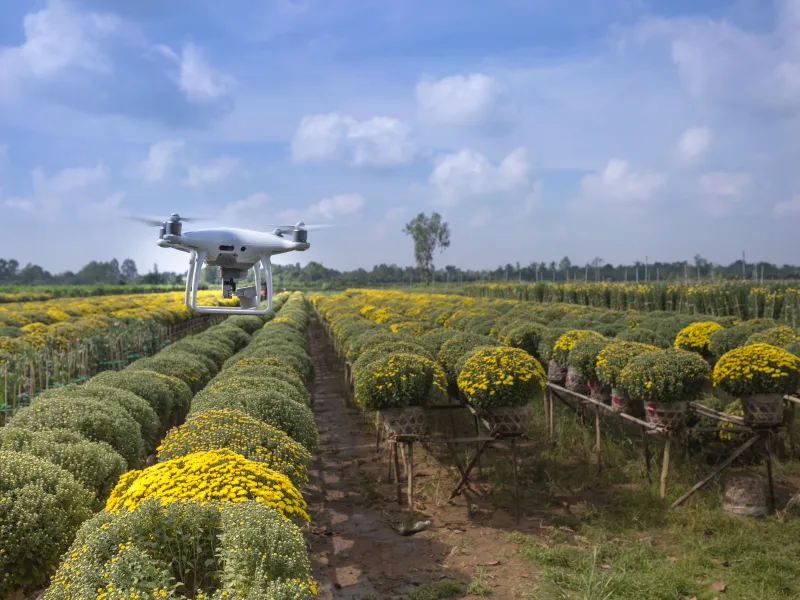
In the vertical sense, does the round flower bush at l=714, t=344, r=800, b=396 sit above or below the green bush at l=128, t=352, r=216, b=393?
above

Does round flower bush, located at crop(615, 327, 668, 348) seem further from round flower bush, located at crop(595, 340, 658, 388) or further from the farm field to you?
round flower bush, located at crop(595, 340, 658, 388)

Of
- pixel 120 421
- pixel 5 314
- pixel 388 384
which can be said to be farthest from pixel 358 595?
pixel 5 314

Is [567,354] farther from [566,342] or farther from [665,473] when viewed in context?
[665,473]

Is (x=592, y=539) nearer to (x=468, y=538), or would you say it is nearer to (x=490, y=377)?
(x=468, y=538)

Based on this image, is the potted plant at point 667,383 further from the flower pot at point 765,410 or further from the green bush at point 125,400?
the green bush at point 125,400

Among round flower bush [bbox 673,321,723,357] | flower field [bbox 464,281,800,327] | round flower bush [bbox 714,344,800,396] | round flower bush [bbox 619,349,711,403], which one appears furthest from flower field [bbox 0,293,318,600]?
flower field [bbox 464,281,800,327]

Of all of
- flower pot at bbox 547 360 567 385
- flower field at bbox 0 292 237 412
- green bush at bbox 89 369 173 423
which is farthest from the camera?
flower field at bbox 0 292 237 412
